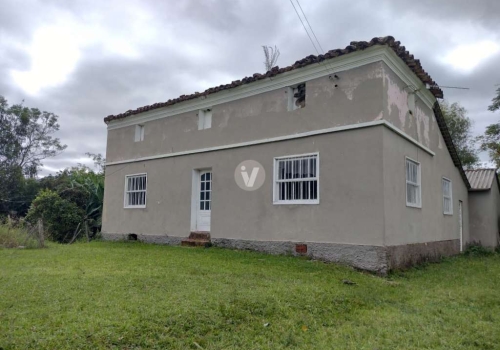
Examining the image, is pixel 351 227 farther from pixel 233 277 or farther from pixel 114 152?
pixel 114 152

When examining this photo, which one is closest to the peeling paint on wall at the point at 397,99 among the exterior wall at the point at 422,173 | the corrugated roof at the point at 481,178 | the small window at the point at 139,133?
the exterior wall at the point at 422,173

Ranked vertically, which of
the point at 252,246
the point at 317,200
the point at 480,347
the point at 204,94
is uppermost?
the point at 204,94

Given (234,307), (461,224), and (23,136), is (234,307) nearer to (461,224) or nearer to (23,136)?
(461,224)

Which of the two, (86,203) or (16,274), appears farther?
(86,203)

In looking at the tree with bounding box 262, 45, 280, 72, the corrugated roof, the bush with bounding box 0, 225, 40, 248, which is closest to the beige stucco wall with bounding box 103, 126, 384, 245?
the bush with bounding box 0, 225, 40, 248

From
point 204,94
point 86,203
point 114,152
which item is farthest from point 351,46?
point 86,203

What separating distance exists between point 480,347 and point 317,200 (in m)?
4.94

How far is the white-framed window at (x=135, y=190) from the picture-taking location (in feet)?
42.9

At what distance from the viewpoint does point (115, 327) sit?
3.91 metres

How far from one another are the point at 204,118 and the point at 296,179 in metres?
3.95

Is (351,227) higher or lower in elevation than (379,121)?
lower

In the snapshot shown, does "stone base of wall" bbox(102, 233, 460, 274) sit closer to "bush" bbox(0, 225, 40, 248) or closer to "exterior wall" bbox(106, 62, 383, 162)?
"exterior wall" bbox(106, 62, 383, 162)

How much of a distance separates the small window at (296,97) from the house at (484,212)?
9.03 metres

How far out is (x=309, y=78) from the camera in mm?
9414
